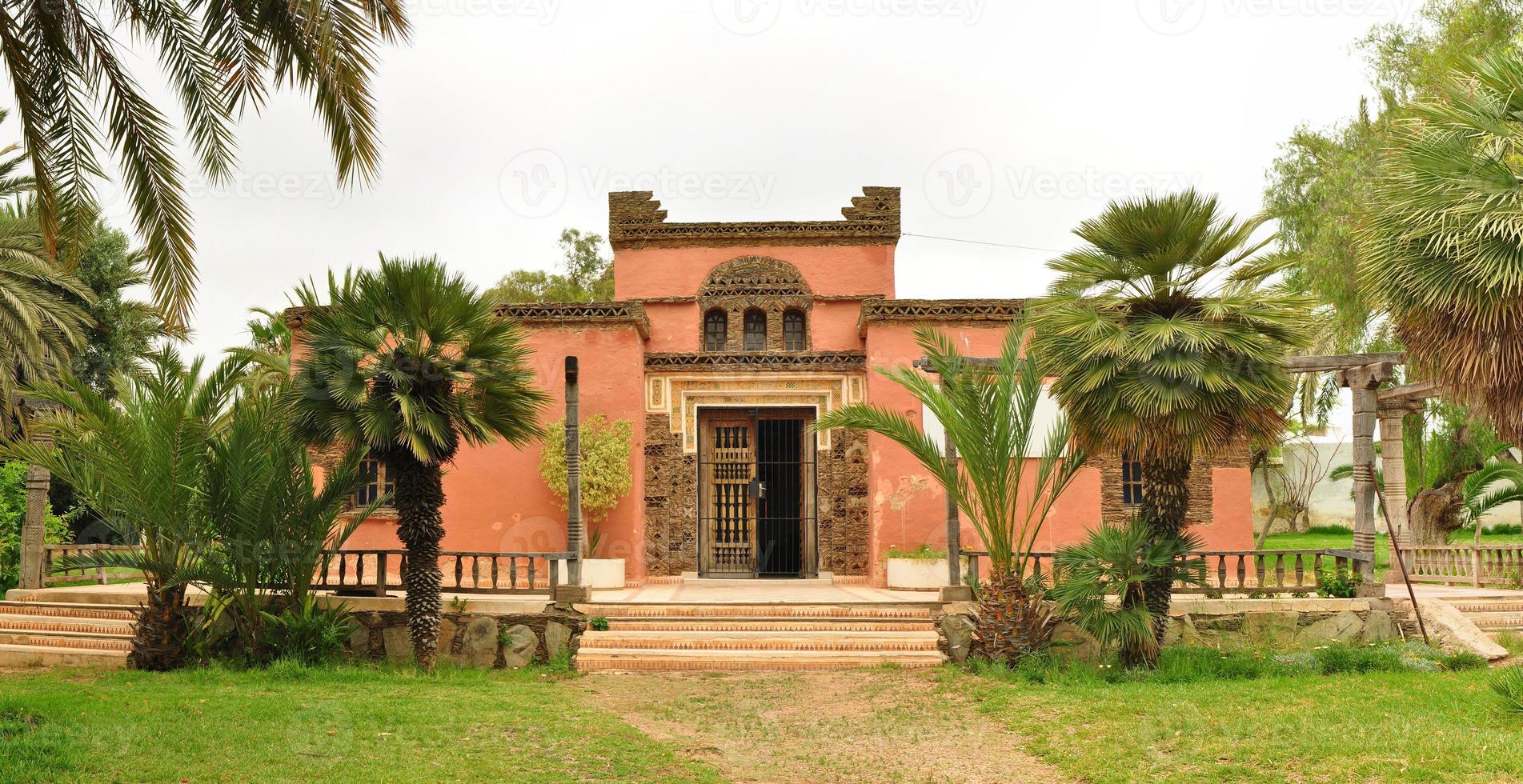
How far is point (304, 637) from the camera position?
36.4 feet

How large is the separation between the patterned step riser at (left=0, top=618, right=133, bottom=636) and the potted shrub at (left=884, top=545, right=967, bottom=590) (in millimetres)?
9687

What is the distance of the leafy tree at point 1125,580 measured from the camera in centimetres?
1009

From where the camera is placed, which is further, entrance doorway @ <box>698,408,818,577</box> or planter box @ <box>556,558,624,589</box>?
entrance doorway @ <box>698,408,818,577</box>

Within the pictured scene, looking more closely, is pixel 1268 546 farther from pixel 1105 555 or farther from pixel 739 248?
pixel 1105 555

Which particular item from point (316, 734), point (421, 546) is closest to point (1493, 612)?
point (421, 546)

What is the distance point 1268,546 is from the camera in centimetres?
2805

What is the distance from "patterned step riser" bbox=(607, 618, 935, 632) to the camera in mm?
12203

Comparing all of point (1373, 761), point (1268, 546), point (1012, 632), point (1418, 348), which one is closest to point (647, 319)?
point (1012, 632)

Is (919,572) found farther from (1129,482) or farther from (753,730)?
(753,730)

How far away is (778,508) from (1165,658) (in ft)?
27.3

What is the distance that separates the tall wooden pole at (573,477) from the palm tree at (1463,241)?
27.1 ft

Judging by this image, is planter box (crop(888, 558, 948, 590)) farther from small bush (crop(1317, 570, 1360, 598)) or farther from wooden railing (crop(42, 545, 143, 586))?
wooden railing (crop(42, 545, 143, 586))

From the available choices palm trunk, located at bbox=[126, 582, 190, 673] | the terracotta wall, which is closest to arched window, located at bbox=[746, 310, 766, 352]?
the terracotta wall

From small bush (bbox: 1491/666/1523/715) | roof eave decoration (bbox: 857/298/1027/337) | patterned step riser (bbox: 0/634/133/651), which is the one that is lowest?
patterned step riser (bbox: 0/634/133/651)
